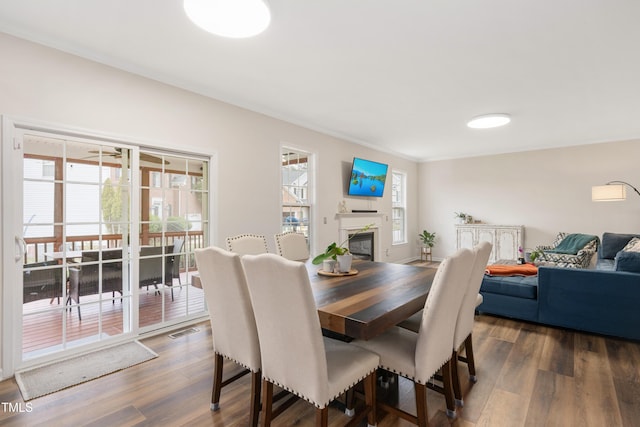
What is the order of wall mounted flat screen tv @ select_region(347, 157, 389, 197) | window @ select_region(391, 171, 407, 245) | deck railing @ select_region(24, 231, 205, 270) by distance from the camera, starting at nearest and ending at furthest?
deck railing @ select_region(24, 231, 205, 270) < wall mounted flat screen tv @ select_region(347, 157, 389, 197) < window @ select_region(391, 171, 407, 245)

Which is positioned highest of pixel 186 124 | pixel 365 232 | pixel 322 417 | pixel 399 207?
pixel 186 124

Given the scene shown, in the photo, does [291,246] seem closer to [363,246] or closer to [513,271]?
[513,271]

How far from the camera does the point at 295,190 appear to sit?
15.6ft

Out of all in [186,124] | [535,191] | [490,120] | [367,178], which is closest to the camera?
[186,124]

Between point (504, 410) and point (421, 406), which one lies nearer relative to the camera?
point (421, 406)

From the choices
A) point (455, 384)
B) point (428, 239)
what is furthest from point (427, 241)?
point (455, 384)

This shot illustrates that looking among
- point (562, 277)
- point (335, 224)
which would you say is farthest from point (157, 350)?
point (562, 277)

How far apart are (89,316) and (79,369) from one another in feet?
1.74

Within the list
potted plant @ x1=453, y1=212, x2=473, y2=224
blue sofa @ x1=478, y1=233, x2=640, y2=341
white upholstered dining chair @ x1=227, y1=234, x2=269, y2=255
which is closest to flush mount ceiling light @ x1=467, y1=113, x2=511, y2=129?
blue sofa @ x1=478, y1=233, x2=640, y2=341

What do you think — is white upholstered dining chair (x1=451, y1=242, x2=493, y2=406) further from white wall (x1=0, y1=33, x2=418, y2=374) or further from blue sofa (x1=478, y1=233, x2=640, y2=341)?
white wall (x1=0, y1=33, x2=418, y2=374)

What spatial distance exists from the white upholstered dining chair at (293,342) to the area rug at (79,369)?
158 cm

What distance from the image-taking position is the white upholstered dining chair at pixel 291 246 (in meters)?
3.42

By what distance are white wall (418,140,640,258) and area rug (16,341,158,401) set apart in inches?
258

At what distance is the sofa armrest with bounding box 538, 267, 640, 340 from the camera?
9.25 feet
